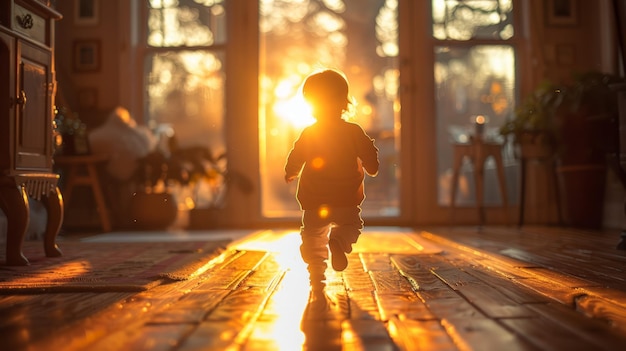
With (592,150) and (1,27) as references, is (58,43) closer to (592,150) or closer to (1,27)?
(1,27)

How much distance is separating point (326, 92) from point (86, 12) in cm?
413

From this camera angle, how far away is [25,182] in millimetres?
2688

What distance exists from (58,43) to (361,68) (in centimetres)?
405

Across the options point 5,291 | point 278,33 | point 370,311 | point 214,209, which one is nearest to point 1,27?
point 5,291

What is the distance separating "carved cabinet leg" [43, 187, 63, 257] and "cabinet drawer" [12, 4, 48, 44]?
0.65 m

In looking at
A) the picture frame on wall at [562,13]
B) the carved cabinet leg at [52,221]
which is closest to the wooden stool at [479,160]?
the picture frame on wall at [562,13]

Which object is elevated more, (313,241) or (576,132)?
(576,132)

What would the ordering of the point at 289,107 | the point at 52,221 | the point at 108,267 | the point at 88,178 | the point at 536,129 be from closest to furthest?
the point at 108,267 < the point at 52,221 < the point at 536,129 < the point at 88,178 < the point at 289,107

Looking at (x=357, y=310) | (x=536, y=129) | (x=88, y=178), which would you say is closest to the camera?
(x=357, y=310)

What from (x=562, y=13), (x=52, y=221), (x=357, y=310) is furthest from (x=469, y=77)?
(x=357, y=310)

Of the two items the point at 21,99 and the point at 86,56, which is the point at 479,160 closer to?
the point at 86,56

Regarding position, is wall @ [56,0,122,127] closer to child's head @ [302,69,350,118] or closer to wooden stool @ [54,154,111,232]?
wooden stool @ [54,154,111,232]

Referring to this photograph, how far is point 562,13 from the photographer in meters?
5.64

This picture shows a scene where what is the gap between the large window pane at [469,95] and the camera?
18.7 ft
